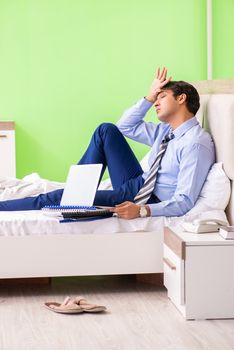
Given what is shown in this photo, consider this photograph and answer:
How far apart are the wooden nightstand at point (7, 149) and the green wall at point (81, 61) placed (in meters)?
0.46

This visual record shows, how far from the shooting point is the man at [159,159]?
363 cm

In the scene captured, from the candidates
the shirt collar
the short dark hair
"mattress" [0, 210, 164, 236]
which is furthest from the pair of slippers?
the short dark hair

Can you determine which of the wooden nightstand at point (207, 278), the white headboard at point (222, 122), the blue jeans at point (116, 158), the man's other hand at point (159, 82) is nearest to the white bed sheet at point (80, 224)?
the white headboard at point (222, 122)

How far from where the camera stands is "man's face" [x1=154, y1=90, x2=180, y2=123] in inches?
152

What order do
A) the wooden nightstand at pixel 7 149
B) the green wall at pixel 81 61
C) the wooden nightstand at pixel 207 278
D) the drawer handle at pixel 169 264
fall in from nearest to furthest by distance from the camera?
the wooden nightstand at pixel 207 278 < the drawer handle at pixel 169 264 < the wooden nightstand at pixel 7 149 < the green wall at pixel 81 61

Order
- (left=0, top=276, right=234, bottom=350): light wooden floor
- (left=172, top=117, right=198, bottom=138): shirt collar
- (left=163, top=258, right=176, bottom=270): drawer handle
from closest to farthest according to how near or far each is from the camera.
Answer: (left=0, top=276, right=234, bottom=350): light wooden floor < (left=163, top=258, right=176, bottom=270): drawer handle < (left=172, top=117, right=198, bottom=138): shirt collar

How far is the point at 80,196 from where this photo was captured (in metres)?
3.71

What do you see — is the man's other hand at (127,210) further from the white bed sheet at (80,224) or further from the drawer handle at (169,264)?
the drawer handle at (169,264)

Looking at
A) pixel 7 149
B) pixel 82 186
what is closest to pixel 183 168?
pixel 82 186

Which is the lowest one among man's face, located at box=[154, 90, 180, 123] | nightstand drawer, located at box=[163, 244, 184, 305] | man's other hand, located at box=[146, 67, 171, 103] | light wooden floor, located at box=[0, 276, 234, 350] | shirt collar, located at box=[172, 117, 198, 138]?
light wooden floor, located at box=[0, 276, 234, 350]

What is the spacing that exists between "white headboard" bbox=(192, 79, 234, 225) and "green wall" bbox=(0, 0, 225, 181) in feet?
9.17

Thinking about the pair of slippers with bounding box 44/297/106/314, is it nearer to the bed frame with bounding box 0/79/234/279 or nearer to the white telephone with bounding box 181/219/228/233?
the bed frame with bounding box 0/79/234/279

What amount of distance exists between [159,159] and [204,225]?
2.25ft

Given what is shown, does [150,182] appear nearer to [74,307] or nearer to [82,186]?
[82,186]
